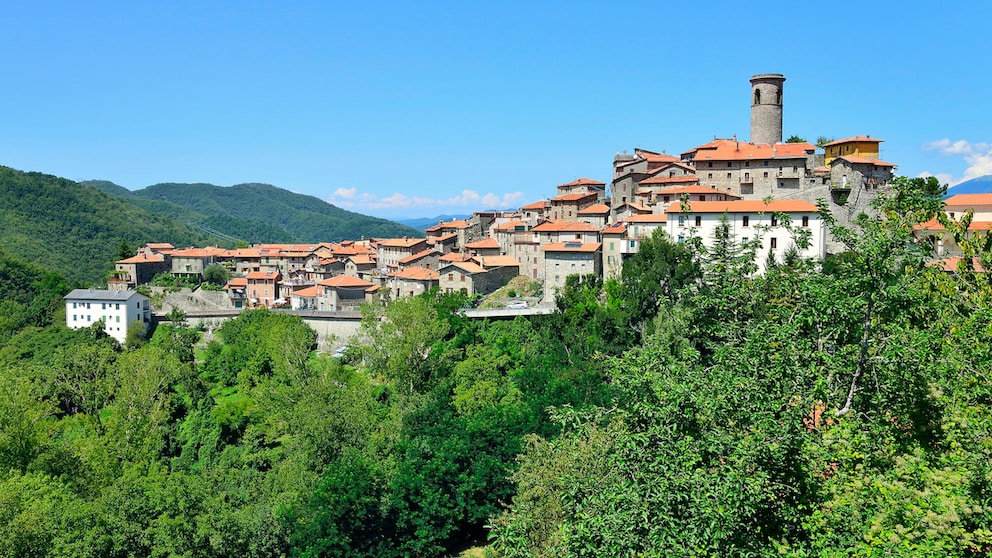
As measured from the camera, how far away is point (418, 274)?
59250 mm

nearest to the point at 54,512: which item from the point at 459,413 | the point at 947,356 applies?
the point at 459,413

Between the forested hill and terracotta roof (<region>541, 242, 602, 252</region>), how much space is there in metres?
72.0

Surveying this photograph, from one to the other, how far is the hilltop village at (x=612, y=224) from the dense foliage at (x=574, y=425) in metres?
4.97

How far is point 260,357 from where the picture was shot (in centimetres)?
4959

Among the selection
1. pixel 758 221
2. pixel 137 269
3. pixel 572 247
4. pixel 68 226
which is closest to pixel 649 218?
pixel 572 247

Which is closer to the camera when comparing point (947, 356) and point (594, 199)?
point (947, 356)

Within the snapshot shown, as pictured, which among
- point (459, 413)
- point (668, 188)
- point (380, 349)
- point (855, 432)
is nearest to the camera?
point (855, 432)

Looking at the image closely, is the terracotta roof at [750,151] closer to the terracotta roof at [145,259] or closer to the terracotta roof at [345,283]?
the terracotta roof at [345,283]

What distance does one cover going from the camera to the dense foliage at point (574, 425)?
34.0ft

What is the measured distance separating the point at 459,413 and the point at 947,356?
2457cm

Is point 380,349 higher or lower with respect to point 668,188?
lower

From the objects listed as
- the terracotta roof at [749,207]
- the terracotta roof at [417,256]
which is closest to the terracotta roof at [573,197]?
the terracotta roof at [417,256]

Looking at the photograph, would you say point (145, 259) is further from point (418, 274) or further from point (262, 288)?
point (418, 274)

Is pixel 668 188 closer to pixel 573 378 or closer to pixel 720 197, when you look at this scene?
pixel 720 197
